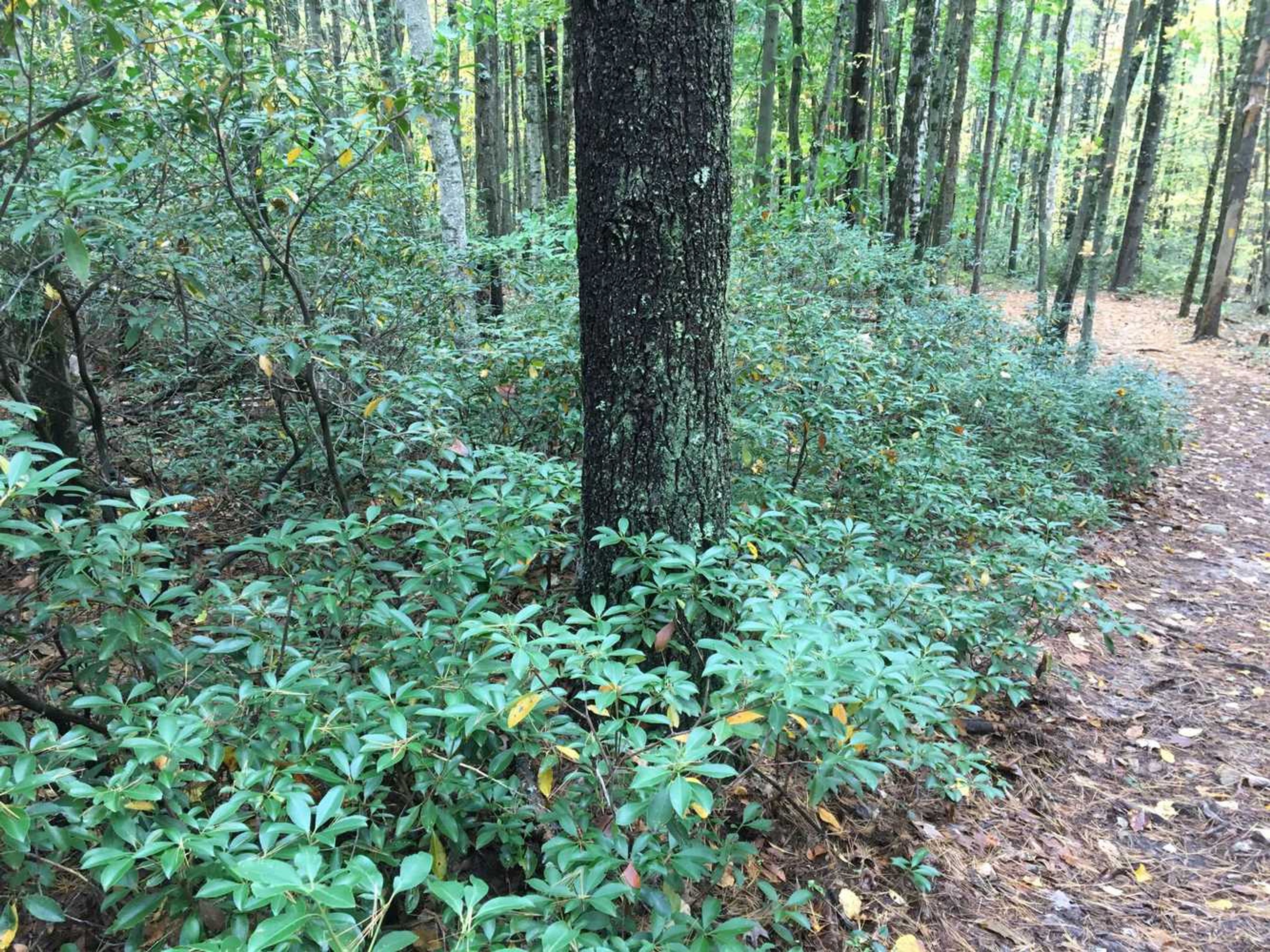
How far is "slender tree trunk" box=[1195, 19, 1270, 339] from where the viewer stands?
12820 millimetres

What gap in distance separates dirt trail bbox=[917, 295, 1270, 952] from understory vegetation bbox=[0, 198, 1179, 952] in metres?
0.35

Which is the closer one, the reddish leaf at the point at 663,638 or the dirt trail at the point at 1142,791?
the reddish leaf at the point at 663,638

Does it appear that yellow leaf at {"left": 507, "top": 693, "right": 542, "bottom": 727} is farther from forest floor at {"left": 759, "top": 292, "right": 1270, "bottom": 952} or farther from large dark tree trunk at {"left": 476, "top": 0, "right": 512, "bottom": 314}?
large dark tree trunk at {"left": 476, "top": 0, "right": 512, "bottom": 314}

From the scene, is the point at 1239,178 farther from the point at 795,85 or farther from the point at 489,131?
the point at 489,131

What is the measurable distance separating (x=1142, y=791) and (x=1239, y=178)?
48.4 feet

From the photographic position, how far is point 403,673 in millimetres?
2492

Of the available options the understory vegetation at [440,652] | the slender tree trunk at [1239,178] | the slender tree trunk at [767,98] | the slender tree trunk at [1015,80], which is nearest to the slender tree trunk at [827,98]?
the slender tree trunk at [767,98]

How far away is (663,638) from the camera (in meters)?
2.56

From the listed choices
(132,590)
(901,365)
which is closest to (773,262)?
(901,365)

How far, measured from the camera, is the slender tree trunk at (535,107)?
15.5m

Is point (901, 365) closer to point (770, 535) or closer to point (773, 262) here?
point (773, 262)

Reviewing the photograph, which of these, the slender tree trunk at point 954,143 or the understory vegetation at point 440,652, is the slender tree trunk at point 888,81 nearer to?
the slender tree trunk at point 954,143

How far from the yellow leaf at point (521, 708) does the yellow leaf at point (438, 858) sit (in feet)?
1.27

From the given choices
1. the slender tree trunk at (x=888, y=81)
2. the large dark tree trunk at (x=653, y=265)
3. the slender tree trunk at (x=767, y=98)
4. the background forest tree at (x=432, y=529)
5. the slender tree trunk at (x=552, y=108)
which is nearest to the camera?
the background forest tree at (x=432, y=529)
